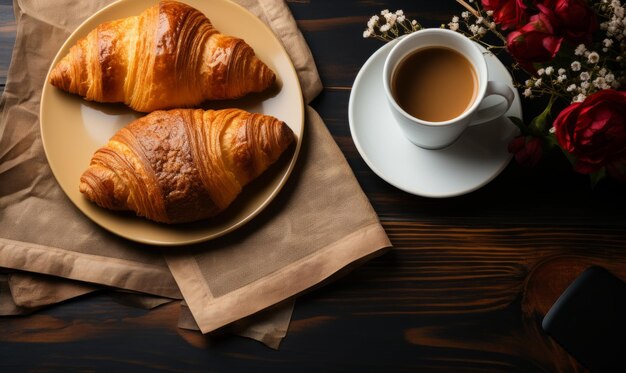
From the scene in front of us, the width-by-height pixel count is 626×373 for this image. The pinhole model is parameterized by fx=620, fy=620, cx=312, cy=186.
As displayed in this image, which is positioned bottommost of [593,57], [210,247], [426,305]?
[426,305]

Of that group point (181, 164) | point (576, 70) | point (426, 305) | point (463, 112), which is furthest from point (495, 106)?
point (181, 164)

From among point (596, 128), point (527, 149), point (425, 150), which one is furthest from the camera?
point (425, 150)

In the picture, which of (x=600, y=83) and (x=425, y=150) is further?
(x=425, y=150)

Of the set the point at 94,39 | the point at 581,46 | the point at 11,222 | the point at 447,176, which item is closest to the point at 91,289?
the point at 11,222

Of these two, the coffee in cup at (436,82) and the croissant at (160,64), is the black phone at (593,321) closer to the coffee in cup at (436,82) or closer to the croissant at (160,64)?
the coffee in cup at (436,82)

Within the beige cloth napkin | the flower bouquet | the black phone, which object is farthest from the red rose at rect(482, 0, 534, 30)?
the black phone

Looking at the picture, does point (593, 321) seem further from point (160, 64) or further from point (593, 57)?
point (160, 64)

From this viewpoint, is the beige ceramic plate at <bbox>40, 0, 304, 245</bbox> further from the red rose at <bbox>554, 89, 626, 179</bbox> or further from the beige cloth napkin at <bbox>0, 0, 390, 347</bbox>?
the red rose at <bbox>554, 89, 626, 179</bbox>

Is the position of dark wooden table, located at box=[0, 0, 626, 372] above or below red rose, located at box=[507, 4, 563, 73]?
below
